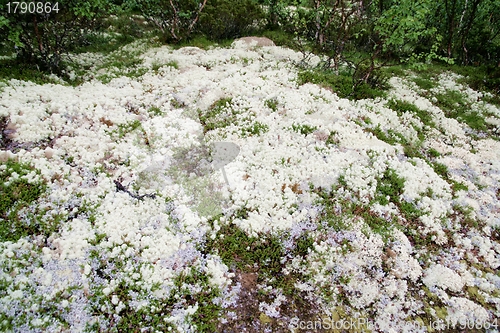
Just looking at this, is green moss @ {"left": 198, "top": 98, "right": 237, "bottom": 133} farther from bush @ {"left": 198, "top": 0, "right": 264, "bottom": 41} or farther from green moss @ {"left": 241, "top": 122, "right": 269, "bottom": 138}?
bush @ {"left": 198, "top": 0, "right": 264, "bottom": 41}

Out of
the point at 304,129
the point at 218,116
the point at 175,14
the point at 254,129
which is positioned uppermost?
the point at 175,14

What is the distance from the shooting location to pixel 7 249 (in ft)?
18.9

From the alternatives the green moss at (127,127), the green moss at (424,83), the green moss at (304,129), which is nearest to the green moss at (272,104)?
the green moss at (304,129)

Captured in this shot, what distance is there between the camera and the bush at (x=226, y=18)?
1909 centimetres

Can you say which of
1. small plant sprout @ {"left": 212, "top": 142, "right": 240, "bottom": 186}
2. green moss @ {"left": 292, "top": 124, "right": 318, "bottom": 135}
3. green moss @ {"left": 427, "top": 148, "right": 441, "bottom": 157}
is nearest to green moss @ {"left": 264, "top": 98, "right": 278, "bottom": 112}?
green moss @ {"left": 292, "top": 124, "right": 318, "bottom": 135}

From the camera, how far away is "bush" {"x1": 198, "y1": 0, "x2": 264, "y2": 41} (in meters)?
19.1

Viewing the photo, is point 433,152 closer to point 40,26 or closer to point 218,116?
point 218,116

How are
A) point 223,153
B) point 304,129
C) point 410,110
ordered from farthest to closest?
point 410,110 < point 304,129 < point 223,153

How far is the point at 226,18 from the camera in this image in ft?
64.1

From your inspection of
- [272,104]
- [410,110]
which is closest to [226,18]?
[272,104]

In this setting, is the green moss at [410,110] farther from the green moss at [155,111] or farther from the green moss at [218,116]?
the green moss at [155,111]

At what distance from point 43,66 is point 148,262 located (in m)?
10.7

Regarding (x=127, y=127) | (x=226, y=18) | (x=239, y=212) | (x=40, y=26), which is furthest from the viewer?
(x=226, y=18)

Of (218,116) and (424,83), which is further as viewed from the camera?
(424,83)
